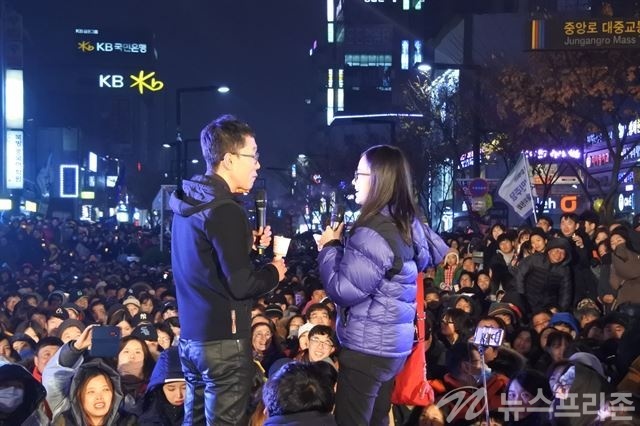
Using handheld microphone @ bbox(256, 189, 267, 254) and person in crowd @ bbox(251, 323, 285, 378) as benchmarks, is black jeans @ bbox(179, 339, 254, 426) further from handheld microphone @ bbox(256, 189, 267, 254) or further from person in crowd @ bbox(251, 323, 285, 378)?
person in crowd @ bbox(251, 323, 285, 378)

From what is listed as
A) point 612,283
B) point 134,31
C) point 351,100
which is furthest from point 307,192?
point 134,31

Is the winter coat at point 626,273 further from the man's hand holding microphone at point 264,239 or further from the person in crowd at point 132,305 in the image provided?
the man's hand holding microphone at point 264,239

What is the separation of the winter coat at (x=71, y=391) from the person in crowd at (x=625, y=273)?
6930 mm

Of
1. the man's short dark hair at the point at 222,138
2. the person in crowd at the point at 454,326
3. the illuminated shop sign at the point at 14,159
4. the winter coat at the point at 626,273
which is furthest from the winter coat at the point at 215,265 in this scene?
the illuminated shop sign at the point at 14,159

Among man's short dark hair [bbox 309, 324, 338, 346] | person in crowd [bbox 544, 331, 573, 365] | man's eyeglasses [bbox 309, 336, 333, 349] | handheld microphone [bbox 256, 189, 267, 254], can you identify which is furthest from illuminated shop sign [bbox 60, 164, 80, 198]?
handheld microphone [bbox 256, 189, 267, 254]

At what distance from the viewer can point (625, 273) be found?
11.4 m

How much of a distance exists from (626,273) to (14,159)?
4499cm

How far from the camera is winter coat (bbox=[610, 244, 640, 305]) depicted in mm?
11312

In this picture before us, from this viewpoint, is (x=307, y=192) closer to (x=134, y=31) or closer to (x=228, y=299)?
(x=228, y=299)

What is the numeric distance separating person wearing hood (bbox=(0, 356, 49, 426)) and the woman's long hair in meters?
2.85

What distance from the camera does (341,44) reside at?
122125 millimetres

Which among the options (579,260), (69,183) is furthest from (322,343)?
(69,183)

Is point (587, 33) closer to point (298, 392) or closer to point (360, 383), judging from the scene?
point (360, 383)

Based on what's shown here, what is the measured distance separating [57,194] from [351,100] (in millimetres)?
49884
